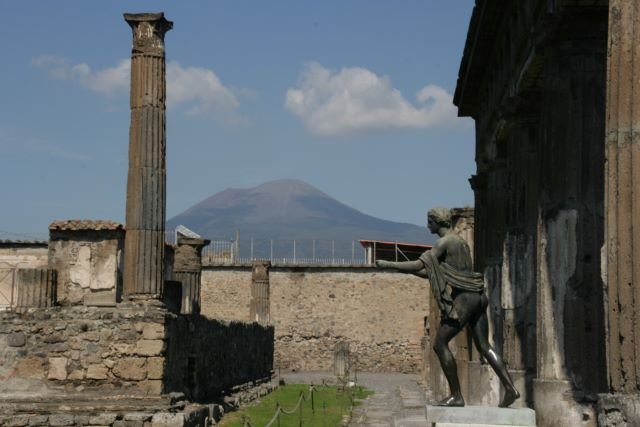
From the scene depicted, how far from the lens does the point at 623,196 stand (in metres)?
6.88

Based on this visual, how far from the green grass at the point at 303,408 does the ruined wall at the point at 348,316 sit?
1358 cm

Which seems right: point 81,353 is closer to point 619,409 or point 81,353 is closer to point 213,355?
point 213,355

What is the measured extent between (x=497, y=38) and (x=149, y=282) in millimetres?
6573

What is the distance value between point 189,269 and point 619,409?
2323 cm

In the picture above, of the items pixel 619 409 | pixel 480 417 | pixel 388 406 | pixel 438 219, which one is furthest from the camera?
pixel 388 406

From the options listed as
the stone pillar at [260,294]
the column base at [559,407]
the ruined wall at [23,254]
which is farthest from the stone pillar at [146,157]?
the stone pillar at [260,294]

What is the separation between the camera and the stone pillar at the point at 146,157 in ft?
58.6

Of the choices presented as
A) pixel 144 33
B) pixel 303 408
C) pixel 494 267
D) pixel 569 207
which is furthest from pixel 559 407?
pixel 303 408

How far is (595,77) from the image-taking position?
1075 cm

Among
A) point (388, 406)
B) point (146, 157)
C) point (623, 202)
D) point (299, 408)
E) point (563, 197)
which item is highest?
point (146, 157)

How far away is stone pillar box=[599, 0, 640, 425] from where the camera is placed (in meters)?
6.71

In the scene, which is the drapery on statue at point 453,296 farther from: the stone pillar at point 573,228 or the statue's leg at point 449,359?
the stone pillar at point 573,228

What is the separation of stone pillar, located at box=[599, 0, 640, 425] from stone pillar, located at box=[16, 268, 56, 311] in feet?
47.6

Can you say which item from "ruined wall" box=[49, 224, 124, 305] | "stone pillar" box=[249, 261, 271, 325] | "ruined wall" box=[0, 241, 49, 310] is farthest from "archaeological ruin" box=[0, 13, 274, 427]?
"stone pillar" box=[249, 261, 271, 325]
